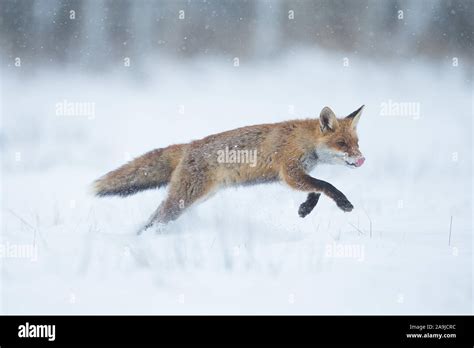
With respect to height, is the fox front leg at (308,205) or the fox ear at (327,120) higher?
the fox ear at (327,120)

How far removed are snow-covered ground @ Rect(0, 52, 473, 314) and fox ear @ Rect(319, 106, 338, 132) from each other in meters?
0.76

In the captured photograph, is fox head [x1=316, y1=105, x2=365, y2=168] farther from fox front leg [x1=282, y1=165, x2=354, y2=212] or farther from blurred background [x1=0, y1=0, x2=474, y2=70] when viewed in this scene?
blurred background [x1=0, y1=0, x2=474, y2=70]

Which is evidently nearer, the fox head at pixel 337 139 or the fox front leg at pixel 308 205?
the fox head at pixel 337 139

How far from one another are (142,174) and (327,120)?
1779 millimetres

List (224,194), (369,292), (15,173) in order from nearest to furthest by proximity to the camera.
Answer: (369,292) < (224,194) < (15,173)

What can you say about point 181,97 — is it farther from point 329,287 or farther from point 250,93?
point 329,287

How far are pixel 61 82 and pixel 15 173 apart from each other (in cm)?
114

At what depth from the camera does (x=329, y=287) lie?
453 centimetres

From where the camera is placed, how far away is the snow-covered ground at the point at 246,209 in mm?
4539

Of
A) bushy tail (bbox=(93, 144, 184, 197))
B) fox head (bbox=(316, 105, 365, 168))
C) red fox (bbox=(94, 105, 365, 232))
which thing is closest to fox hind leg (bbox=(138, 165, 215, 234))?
red fox (bbox=(94, 105, 365, 232))

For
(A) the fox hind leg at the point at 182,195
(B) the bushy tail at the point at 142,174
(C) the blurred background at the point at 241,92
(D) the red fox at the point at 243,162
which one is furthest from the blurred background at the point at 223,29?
(A) the fox hind leg at the point at 182,195

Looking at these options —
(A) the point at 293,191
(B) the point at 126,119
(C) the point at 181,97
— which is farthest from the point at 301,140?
(B) the point at 126,119

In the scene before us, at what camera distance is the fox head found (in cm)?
511

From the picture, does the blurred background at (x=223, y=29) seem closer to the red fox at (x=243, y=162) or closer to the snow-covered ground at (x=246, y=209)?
the snow-covered ground at (x=246, y=209)
